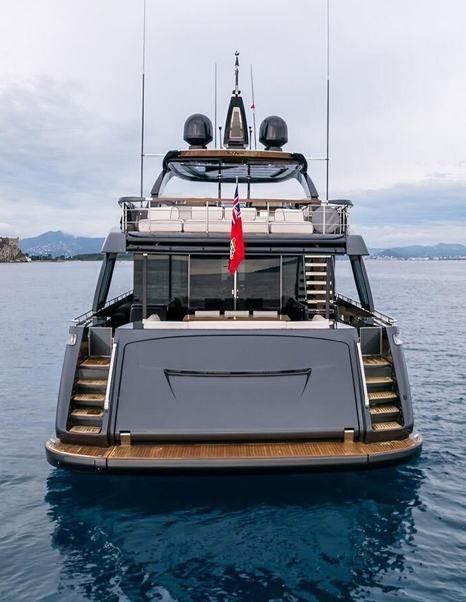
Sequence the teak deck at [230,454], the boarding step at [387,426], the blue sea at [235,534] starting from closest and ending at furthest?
the blue sea at [235,534], the teak deck at [230,454], the boarding step at [387,426]

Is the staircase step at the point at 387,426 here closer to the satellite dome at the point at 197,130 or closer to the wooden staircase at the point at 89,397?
the wooden staircase at the point at 89,397

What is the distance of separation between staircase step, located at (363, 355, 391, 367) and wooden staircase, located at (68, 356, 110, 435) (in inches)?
167

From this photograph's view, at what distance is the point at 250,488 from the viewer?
9.27 m

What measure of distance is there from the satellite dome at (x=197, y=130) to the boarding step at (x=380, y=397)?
8.37 metres

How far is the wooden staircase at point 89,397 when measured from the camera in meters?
9.04

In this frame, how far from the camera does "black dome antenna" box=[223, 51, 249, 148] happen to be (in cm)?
1548

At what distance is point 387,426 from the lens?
919 centimetres

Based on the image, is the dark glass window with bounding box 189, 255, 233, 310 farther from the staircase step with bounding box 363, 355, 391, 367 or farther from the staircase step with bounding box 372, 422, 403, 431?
the staircase step with bounding box 372, 422, 403, 431

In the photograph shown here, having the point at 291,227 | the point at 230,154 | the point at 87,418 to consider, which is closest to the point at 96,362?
the point at 87,418

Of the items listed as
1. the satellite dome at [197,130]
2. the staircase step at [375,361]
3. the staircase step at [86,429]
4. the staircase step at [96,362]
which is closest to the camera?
the staircase step at [86,429]

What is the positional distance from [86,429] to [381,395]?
4577 mm

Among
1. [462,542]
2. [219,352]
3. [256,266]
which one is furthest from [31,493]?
[462,542]

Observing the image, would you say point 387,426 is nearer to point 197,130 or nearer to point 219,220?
point 219,220

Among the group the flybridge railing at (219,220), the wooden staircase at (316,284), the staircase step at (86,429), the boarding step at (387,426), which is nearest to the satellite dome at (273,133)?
the wooden staircase at (316,284)
